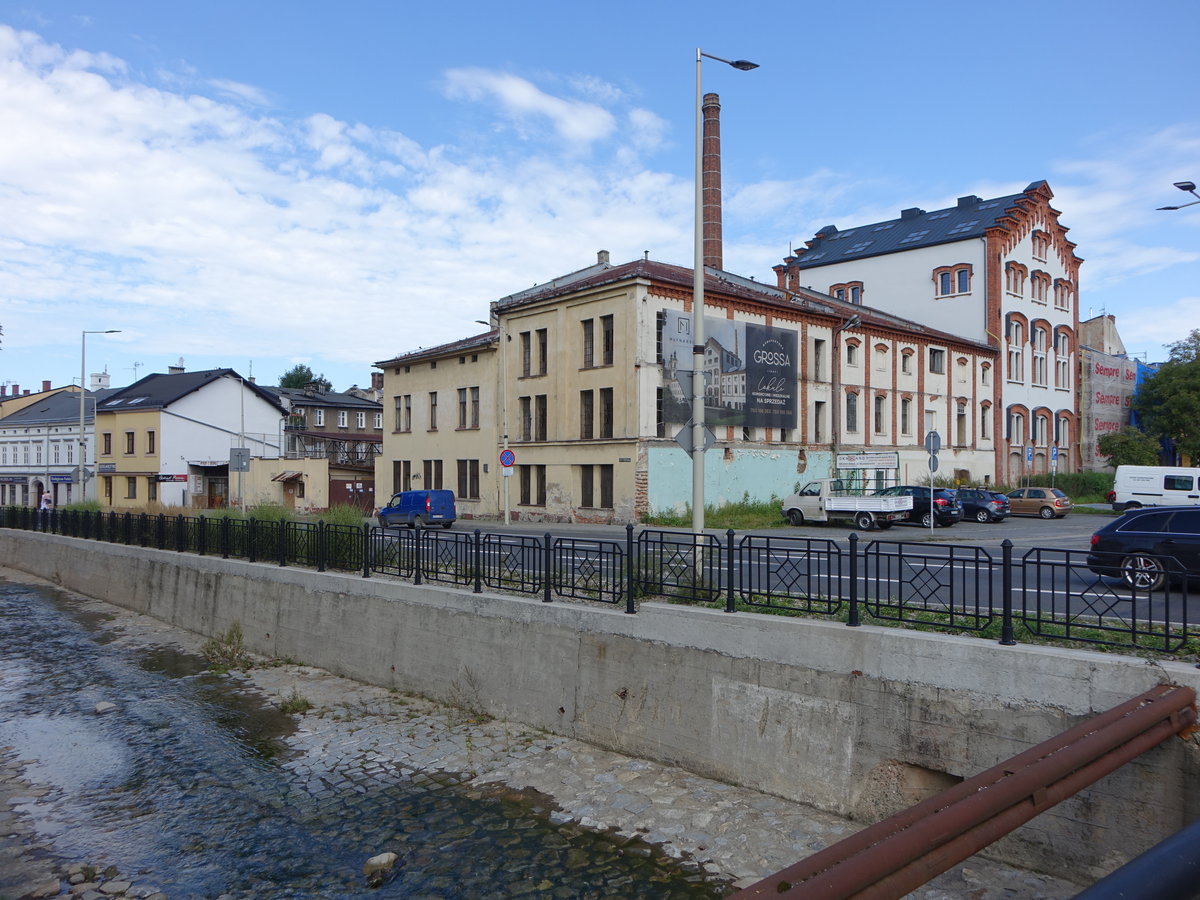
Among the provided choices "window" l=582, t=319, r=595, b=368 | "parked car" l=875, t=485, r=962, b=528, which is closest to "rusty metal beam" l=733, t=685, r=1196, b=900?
"parked car" l=875, t=485, r=962, b=528

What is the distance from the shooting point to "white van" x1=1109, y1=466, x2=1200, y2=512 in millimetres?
34062

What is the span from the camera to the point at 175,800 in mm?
9422

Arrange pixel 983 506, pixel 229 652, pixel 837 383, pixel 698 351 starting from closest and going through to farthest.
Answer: pixel 698 351 < pixel 229 652 < pixel 983 506 < pixel 837 383

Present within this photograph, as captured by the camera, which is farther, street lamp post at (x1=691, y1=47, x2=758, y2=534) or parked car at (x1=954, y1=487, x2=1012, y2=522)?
parked car at (x1=954, y1=487, x2=1012, y2=522)

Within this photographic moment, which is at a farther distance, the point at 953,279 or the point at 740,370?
the point at 953,279

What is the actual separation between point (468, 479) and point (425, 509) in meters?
7.89

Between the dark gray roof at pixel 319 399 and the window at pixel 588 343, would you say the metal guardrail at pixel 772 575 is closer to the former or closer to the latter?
the window at pixel 588 343

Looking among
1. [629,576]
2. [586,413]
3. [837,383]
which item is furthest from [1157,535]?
[837,383]

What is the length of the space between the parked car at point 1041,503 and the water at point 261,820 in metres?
37.7

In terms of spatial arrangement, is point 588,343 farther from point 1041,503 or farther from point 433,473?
point 1041,503

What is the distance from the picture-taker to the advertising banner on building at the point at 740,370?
35375mm

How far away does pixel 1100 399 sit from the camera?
59.7 m

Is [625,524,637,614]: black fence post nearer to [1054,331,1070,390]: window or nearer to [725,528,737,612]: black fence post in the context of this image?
[725,528,737,612]: black fence post

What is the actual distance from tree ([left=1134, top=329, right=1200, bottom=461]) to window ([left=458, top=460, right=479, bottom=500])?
149 feet
